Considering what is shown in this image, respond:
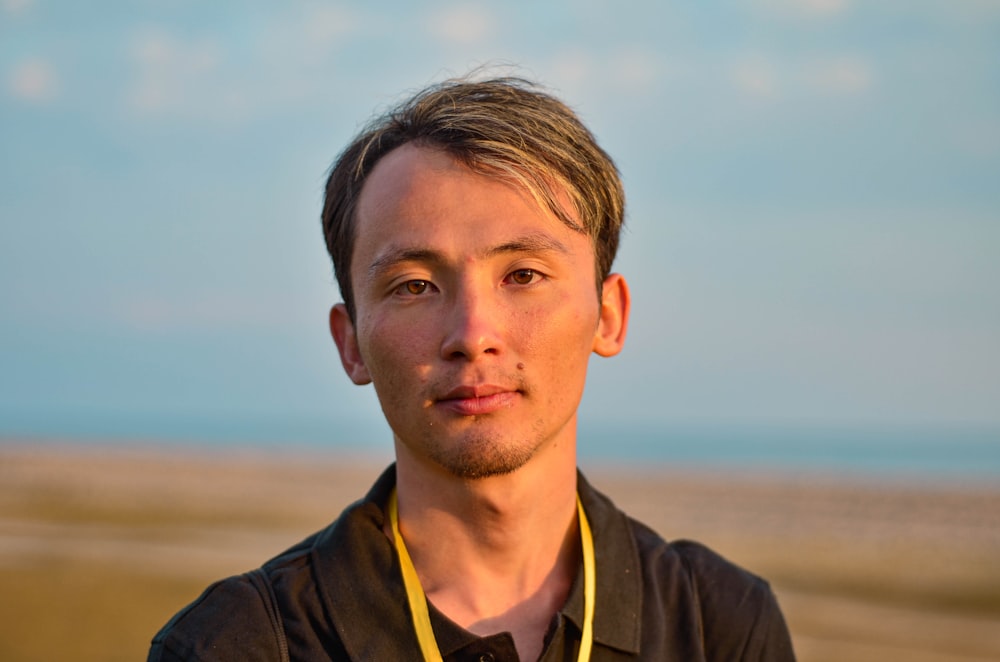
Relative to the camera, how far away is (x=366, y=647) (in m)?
2.80

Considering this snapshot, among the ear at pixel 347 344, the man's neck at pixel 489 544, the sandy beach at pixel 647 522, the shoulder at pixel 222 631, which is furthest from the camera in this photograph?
the sandy beach at pixel 647 522

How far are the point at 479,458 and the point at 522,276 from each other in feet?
1.67

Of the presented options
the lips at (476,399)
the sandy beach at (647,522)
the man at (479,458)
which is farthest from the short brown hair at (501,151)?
the sandy beach at (647,522)

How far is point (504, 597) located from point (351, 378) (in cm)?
80

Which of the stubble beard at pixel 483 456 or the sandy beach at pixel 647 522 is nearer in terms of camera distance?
the stubble beard at pixel 483 456

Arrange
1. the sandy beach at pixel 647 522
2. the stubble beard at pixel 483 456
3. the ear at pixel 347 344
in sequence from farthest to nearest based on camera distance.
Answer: the sandy beach at pixel 647 522 → the ear at pixel 347 344 → the stubble beard at pixel 483 456

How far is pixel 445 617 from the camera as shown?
2.86m

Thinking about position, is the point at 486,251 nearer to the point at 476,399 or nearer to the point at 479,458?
the point at 476,399

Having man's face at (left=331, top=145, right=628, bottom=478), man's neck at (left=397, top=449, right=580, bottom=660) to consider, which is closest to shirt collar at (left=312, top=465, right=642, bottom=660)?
man's neck at (left=397, top=449, right=580, bottom=660)

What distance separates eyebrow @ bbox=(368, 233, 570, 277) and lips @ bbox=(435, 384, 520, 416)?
1.17 ft

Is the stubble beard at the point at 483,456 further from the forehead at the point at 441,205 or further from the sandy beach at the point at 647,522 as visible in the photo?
the sandy beach at the point at 647,522

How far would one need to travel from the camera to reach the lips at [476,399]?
2.85 m

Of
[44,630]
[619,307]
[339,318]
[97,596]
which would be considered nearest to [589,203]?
[619,307]

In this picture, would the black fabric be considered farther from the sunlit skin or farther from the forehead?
the forehead
